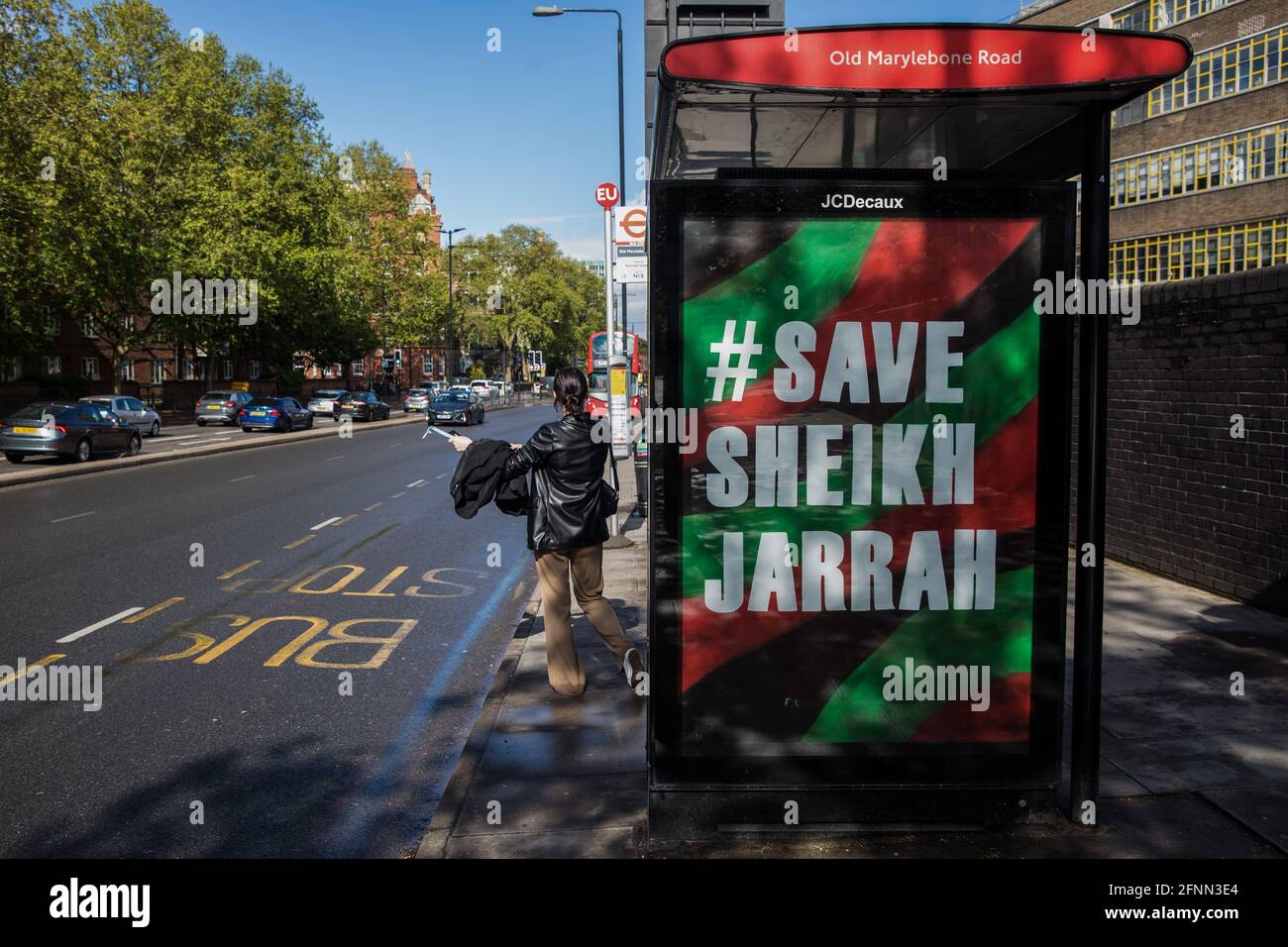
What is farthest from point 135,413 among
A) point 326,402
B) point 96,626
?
point 96,626

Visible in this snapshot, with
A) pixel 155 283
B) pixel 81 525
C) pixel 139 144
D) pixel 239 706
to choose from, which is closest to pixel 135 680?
pixel 239 706

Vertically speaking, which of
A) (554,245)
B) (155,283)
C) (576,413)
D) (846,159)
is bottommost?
(576,413)

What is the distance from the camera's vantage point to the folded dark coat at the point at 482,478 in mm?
5660

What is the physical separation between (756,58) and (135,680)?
5.57 metres

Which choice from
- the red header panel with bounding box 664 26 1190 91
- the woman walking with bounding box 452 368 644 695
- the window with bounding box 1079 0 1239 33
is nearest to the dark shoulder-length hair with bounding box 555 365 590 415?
the woman walking with bounding box 452 368 644 695

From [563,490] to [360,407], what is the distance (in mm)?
47562

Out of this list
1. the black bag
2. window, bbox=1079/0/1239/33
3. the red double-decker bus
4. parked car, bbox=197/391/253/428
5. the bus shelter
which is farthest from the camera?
window, bbox=1079/0/1239/33

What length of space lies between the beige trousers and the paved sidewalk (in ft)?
0.51

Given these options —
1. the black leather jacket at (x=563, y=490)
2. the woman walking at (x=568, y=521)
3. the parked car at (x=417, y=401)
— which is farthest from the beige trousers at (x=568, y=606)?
the parked car at (x=417, y=401)

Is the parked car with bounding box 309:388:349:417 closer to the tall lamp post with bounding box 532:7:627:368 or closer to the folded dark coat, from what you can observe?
the tall lamp post with bounding box 532:7:627:368

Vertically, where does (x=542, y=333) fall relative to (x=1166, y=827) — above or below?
above

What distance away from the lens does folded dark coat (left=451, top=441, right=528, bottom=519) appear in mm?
5660

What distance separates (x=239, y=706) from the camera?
6160 millimetres

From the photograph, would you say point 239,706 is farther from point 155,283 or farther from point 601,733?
point 155,283
